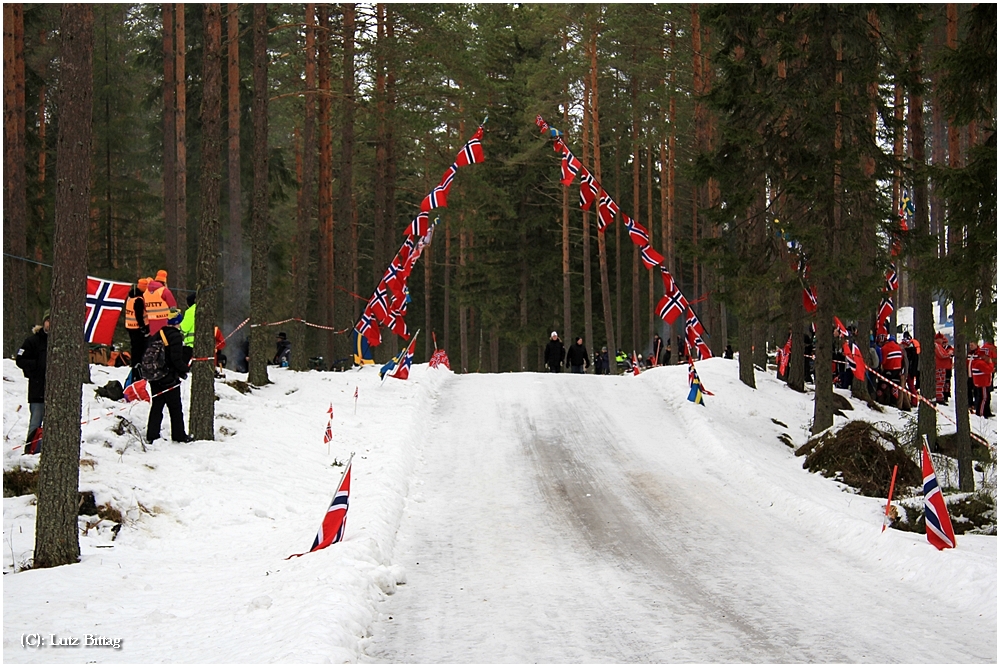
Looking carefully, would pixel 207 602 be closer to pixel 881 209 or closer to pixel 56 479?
pixel 56 479

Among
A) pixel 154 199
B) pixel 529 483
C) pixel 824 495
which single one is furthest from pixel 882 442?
pixel 154 199

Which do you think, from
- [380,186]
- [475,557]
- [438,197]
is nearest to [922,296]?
[475,557]

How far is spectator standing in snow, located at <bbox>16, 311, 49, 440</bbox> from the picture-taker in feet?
33.3

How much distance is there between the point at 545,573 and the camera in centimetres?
802

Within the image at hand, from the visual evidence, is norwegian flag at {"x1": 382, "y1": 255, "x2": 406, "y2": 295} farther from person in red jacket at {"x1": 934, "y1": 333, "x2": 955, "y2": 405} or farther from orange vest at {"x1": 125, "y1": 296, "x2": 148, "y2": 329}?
person in red jacket at {"x1": 934, "y1": 333, "x2": 955, "y2": 405}

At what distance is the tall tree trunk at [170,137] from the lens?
69.7 feet

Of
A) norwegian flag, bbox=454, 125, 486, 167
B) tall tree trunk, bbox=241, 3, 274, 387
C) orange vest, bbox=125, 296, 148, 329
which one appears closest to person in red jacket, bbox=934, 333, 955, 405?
norwegian flag, bbox=454, 125, 486, 167

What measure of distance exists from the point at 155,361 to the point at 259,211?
21.2 feet

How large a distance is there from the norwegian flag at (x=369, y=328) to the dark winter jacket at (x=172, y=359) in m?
9.49

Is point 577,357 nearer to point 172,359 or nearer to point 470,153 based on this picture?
point 470,153

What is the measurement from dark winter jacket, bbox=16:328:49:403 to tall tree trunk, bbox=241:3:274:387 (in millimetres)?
6788

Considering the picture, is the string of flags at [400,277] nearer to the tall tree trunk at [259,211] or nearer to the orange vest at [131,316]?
the tall tree trunk at [259,211]

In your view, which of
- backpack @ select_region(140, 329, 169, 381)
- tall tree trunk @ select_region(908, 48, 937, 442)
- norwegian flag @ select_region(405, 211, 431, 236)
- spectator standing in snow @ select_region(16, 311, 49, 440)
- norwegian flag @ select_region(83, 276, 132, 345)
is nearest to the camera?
spectator standing in snow @ select_region(16, 311, 49, 440)

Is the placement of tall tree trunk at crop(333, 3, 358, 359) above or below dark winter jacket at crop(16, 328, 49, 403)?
above
